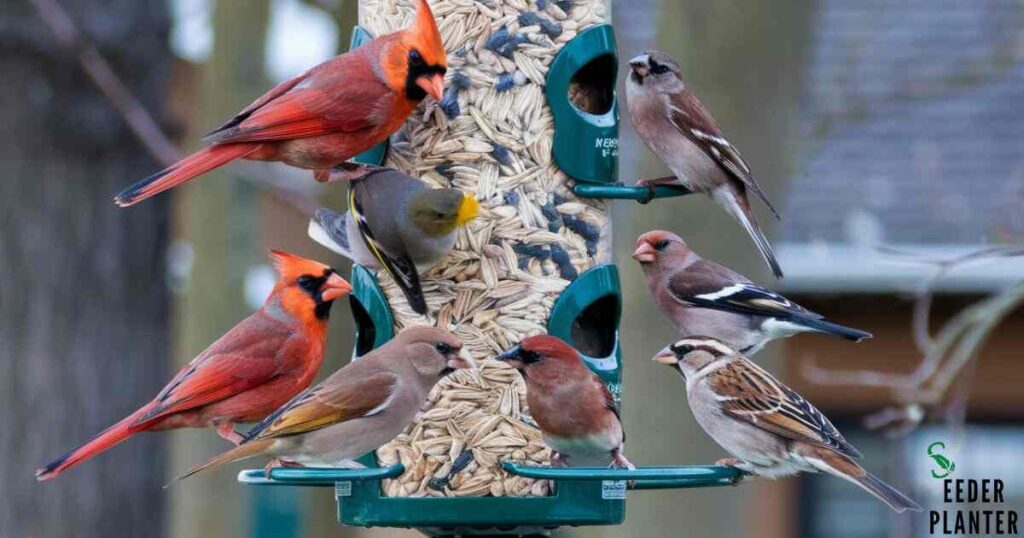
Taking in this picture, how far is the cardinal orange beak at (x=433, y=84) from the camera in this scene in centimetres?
590

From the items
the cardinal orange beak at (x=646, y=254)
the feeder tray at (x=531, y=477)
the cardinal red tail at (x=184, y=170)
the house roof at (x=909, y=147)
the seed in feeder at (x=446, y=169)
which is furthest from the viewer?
the house roof at (x=909, y=147)

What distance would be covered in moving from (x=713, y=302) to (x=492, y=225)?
3.07 ft

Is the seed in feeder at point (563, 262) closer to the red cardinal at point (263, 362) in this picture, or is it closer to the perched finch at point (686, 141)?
the perched finch at point (686, 141)

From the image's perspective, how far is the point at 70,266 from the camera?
29.8ft

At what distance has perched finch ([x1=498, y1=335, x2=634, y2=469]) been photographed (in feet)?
19.1

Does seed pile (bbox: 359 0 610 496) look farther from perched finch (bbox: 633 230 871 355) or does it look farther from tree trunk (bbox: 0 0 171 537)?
tree trunk (bbox: 0 0 171 537)

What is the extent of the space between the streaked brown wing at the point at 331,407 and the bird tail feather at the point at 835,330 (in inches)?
60.5

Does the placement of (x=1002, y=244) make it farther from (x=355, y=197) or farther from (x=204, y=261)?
(x=204, y=261)

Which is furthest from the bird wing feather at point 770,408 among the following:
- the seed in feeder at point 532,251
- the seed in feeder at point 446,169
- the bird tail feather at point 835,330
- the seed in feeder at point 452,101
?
the seed in feeder at point 452,101

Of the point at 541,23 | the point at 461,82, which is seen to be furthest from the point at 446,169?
the point at 541,23

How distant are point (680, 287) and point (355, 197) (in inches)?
52.0

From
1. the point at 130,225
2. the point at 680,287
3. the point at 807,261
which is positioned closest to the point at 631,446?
the point at 680,287

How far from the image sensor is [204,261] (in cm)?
944

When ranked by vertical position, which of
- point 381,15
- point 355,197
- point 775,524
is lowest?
point 775,524
